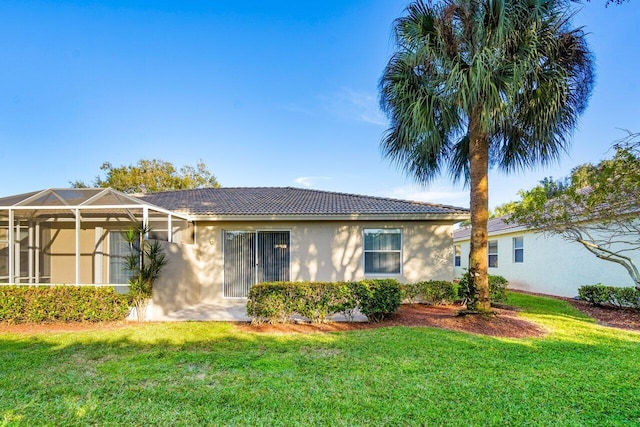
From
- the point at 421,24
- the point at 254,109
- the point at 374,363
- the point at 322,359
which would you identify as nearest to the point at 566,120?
the point at 421,24

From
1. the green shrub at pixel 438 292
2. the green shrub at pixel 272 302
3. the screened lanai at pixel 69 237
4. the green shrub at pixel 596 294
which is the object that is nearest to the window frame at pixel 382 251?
the green shrub at pixel 438 292

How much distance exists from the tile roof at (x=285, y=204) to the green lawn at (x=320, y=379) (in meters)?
4.89

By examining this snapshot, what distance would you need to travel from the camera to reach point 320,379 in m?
4.37

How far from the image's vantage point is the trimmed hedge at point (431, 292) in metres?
10.5

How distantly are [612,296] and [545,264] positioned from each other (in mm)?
4691

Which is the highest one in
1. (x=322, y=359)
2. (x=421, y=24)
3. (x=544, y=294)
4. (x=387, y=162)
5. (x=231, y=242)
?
(x=421, y=24)

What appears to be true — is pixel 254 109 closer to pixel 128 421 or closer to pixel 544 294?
pixel 128 421

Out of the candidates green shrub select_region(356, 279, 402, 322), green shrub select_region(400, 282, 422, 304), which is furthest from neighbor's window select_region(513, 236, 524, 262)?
green shrub select_region(356, 279, 402, 322)

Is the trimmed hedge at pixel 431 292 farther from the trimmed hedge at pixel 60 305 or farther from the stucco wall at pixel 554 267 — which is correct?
the trimmed hedge at pixel 60 305

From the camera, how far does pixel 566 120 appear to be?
25.5 feet

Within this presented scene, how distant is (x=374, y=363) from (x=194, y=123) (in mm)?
15974

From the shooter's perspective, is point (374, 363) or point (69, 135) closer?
point (374, 363)

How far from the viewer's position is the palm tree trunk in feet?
25.1

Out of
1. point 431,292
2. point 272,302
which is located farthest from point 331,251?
point 272,302
